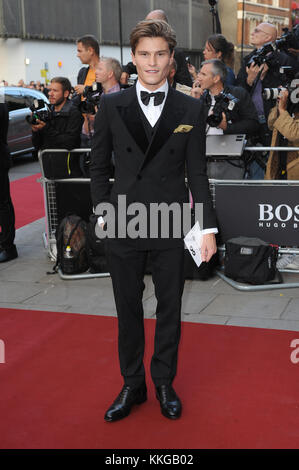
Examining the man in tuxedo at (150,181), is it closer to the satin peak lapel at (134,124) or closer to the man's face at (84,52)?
the satin peak lapel at (134,124)

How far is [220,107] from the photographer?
234 inches

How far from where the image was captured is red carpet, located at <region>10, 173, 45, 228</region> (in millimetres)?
9023

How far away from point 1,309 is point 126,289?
232cm

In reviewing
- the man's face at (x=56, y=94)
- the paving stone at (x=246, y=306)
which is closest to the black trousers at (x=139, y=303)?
the paving stone at (x=246, y=306)

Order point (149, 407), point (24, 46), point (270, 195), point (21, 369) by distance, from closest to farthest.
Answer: point (149, 407) → point (21, 369) → point (270, 195) → point (24, 46)

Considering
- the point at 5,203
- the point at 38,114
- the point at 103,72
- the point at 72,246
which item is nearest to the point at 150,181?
the point at 72,246

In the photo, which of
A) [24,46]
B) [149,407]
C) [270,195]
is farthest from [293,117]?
[24,46]

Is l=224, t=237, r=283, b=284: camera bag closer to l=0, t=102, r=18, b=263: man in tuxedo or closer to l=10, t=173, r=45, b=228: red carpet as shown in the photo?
l=0, t=102, r=18, b=263: man in tuxedo

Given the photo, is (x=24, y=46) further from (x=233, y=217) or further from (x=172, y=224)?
(x=172, y=224)

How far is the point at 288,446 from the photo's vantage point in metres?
3.08

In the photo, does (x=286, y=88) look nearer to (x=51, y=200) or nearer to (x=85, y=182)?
(x=85, y=182)

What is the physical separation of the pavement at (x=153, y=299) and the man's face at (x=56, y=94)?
5.94 feet

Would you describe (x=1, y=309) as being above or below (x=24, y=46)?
below
